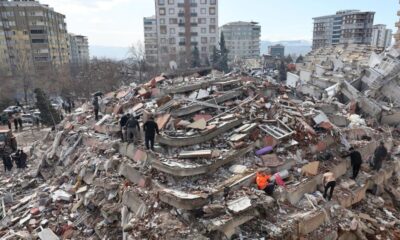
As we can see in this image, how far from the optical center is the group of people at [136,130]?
8250 millimetres

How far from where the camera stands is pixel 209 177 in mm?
7570

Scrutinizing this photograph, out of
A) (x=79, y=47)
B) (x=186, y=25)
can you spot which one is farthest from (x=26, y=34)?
(x=79, y=47)

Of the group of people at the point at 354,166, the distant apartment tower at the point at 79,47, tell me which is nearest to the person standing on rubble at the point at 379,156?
the group of people at the point at 354,166

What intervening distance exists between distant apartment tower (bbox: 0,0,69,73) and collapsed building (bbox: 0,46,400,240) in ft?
117

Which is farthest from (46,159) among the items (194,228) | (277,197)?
(277,197)

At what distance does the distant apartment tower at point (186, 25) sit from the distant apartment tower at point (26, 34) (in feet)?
54.0

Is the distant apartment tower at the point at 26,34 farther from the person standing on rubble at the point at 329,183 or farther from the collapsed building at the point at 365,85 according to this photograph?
the person standing on rubble at the point at 329,183

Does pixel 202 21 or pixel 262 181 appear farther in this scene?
pixel 202 21

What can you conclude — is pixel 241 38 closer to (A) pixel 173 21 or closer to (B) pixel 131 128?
(A) pixel 173 21

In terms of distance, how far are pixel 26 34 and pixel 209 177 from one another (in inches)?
1812

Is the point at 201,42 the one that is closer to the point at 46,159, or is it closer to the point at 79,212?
the point at 46,159

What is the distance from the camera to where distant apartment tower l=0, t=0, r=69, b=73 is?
42.2m

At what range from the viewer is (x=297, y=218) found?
258 inches

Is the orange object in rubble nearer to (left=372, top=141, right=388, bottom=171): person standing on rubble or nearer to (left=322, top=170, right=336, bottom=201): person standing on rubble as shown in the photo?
(left=322, top=170, right=336, bottom=201): person standing on rubble
